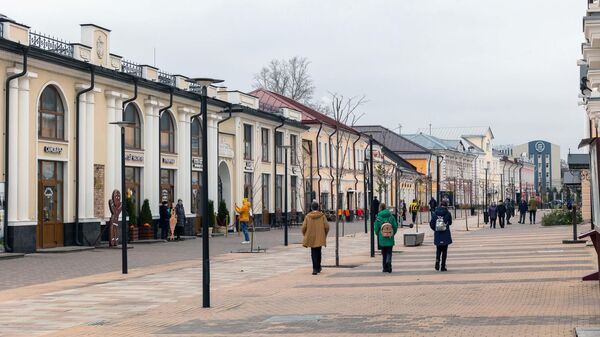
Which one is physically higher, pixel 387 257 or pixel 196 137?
pixel 196 137

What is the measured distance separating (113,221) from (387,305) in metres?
19.4

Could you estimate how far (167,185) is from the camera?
39.4 m

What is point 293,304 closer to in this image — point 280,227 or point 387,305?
point 387,305

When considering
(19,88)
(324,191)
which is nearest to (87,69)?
(19,88)

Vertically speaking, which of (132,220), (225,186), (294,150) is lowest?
(132,220)

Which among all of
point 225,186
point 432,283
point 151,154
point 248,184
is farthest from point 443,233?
point 248,184

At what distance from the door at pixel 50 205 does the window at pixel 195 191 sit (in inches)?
454

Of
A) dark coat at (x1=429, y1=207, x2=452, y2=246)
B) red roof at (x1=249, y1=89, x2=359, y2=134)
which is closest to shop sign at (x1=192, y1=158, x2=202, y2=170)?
red roof at (x1=249, y1=89, x2=359, y2=134)

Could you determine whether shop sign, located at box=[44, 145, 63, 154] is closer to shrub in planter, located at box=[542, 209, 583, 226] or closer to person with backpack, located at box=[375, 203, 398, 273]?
person with backpack, located at box=[375, 203, 398, 273]

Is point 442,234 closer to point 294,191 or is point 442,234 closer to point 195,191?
point 195,191

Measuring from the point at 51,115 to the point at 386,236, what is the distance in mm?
14443

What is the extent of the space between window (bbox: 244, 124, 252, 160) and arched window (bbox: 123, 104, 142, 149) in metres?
12.2

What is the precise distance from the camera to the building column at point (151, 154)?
122 feet

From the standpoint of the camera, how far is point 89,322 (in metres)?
13.3
